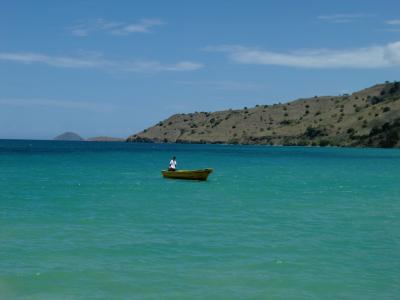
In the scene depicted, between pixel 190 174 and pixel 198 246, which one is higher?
pixel 190 174

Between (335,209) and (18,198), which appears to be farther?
(18,198)

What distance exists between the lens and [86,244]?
22.6 m

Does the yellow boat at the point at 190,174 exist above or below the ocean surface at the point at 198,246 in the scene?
above

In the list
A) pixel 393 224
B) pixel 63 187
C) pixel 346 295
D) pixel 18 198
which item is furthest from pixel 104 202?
pixel 346 295

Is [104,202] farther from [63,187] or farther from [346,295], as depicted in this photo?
[346,295]

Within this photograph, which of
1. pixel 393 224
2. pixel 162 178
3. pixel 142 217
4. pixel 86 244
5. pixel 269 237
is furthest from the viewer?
pixel 162 178

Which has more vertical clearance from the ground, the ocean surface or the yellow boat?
the yellow boat

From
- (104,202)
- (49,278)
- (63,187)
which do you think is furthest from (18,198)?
(49,278)

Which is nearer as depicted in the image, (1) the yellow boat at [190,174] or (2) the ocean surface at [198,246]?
(2) the ocean surface at [198,246]

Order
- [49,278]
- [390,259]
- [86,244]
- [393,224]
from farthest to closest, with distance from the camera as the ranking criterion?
[393,224]
[86,244]
[390,259]
[49,278]

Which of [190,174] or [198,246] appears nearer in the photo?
[198,246]

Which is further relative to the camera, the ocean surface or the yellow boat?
the yellow boat

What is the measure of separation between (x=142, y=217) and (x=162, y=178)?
3322 cm

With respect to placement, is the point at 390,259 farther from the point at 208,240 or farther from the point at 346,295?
the point at 208,240
